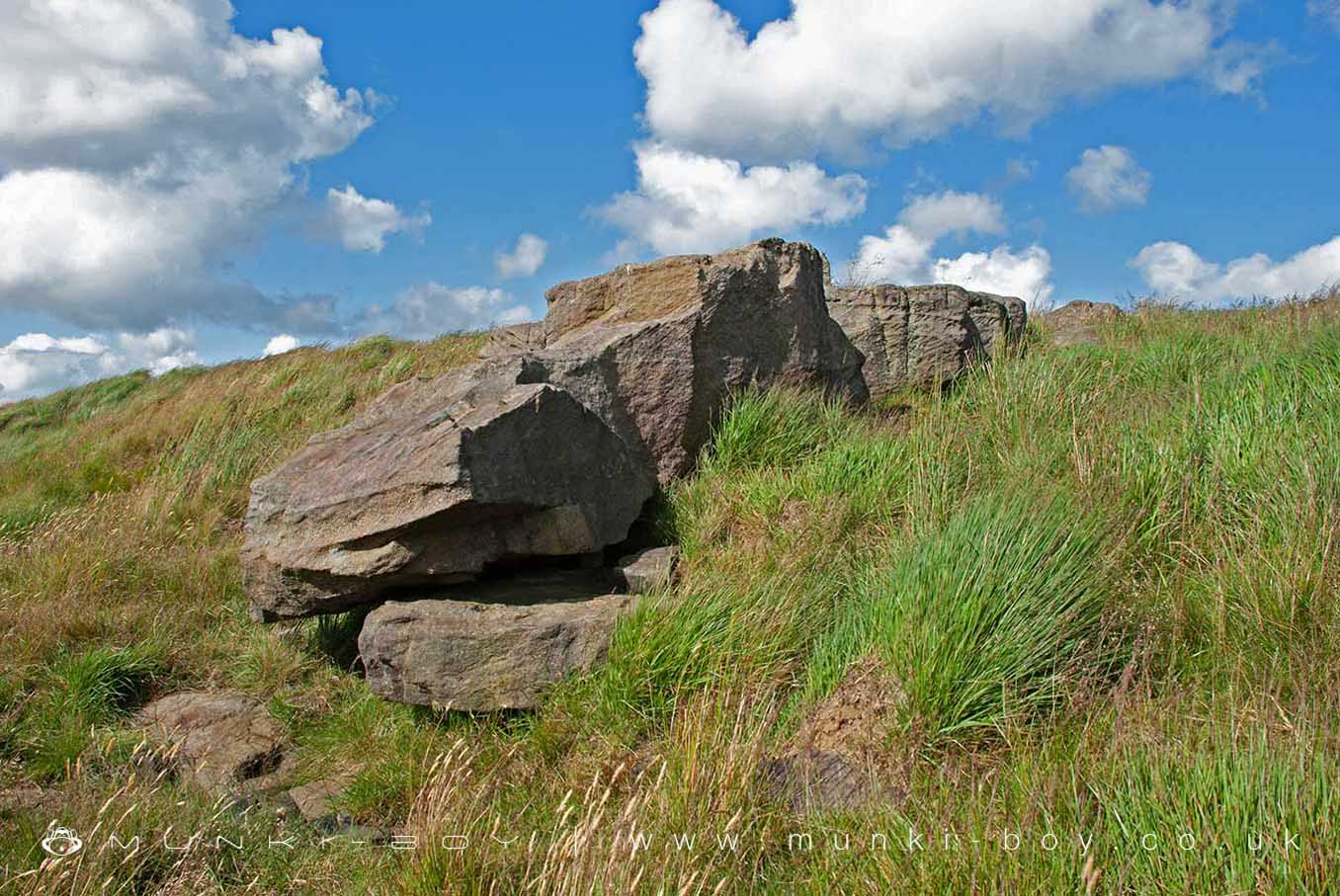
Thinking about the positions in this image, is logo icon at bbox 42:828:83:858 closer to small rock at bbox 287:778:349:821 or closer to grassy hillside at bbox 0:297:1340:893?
grassy hillside at bbox 0:297:1340:893

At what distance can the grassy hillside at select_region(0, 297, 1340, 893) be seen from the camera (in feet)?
9.75

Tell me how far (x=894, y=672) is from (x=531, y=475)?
2.51 meters

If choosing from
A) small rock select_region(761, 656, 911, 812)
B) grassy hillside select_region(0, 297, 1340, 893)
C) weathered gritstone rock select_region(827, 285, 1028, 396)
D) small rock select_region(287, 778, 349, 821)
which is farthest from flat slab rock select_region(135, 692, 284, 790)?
weathered gritstone rock select_region(827, 285, 1028, 396)

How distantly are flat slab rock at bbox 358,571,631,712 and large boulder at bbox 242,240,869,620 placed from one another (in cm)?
37

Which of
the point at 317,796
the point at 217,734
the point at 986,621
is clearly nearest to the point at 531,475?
the point at 317,796

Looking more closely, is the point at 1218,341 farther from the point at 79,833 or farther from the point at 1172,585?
the point at 79,833

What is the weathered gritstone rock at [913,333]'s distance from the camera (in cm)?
912

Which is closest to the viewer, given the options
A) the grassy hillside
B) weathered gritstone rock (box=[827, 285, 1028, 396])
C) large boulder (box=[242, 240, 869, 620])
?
the grassy hillside

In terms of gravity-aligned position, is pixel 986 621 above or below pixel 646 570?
below

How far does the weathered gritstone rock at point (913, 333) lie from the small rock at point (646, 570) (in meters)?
3.77

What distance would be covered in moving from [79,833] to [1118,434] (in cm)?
558

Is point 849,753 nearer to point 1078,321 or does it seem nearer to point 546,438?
point 546,438

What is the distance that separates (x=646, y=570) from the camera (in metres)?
5.78

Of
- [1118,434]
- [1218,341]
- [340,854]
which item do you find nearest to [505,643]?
[340,854]
